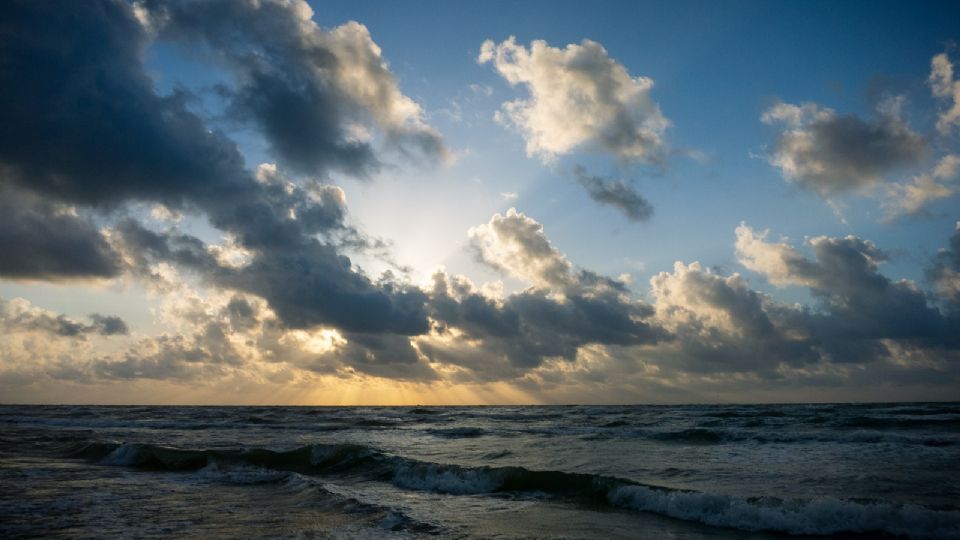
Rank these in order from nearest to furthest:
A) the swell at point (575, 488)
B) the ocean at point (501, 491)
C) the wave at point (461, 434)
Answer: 1. the ocean at point (501, 491)
2. the swell at point (575, 488)
3. the wave at point (461, 434)

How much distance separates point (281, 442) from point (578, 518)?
83.0 feet

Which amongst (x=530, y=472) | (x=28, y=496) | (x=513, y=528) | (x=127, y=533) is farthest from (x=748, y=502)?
(x=28, y=496)

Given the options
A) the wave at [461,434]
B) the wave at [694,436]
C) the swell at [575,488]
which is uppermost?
the swell at [575,488]

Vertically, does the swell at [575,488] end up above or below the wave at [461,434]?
above

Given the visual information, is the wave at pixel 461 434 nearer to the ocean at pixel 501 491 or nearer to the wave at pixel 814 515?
the ocean at pixel 501 491

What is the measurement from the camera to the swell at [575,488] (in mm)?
11469

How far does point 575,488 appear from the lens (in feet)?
53.5

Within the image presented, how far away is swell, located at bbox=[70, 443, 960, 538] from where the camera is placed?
452 inches

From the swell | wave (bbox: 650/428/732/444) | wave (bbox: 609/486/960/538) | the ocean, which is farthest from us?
wave (bbox: 650/428/732/444)

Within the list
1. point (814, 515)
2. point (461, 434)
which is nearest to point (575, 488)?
point (814, 515)

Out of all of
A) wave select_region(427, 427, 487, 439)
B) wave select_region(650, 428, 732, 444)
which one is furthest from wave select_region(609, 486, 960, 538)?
wave select_region(427, 427, 487, 439)

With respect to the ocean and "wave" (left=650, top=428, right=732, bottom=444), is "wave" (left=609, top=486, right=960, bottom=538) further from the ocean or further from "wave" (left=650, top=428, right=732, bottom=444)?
"wave" (left=650, top=428, right=732, bottom=444)

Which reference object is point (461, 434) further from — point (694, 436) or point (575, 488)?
point (575, 488)

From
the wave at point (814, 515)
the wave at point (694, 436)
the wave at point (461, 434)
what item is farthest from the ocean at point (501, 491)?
the wave at point (461, 434)
